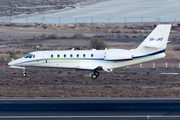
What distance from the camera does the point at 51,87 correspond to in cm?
2652

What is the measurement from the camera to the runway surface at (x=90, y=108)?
15.8 metres

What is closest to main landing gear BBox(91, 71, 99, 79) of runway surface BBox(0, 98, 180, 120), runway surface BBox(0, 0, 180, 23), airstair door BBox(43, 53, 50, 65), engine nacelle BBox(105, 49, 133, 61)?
engine nacelle BBox(105, 49, 133, 61)

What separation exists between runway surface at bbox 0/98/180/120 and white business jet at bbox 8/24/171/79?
9167 millimetres

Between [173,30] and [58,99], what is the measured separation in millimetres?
65014

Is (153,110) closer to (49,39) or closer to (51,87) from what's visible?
(51,87)

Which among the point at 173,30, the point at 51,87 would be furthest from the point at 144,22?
the point at 51,87

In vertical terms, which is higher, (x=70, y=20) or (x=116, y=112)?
(x=70, y=20)

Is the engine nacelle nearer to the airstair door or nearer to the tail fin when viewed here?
the tail fin

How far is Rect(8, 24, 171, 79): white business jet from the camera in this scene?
29266mm

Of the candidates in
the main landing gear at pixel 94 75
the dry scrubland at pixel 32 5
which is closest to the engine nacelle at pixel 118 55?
the main landing gear at pixel 94 75

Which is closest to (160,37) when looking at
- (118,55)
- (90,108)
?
(118,55)

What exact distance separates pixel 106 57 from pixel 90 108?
1229 centimetres

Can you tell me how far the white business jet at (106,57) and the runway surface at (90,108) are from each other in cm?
917

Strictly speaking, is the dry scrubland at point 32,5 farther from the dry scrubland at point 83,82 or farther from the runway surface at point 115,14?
the dry scrubland at point 83,82
